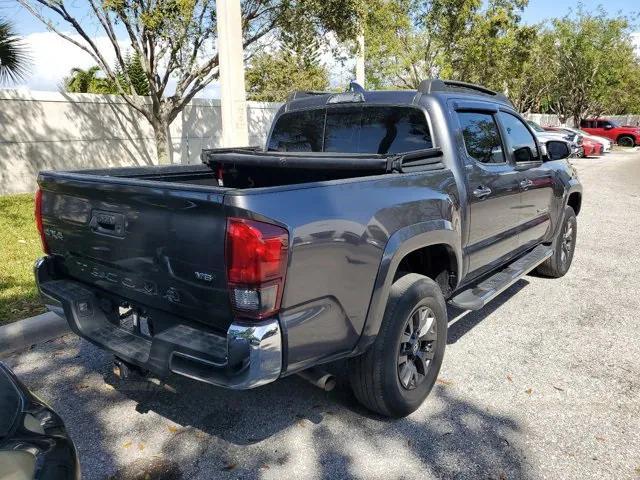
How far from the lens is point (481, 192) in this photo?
3820 mm

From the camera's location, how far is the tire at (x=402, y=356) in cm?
289

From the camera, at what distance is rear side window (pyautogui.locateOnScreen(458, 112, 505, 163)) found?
3.90 metres

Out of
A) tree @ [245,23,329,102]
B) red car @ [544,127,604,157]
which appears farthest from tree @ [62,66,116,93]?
red car @ [544,127,604,157]

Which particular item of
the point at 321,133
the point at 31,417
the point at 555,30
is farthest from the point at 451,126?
the point at 555,30

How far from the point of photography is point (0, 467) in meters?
1.50

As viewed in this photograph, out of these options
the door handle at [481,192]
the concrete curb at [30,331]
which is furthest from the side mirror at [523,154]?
the concrete curb at [30,331]

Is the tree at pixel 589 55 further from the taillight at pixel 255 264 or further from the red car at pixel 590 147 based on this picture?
the taillight at pixel 255 264

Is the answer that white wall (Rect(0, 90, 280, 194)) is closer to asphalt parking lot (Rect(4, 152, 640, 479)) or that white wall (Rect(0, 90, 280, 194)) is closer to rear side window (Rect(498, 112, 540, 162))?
asphalt parking lot (Rect(4, 152, 640, 479))

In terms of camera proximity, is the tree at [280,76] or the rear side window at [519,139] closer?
the rear side window at [519,139]

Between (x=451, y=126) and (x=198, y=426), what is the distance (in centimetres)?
257

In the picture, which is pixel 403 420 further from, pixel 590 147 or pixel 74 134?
pixel 590 147

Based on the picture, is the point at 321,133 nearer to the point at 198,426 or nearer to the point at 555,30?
the point at 198,426

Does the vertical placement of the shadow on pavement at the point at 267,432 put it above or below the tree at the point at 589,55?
below

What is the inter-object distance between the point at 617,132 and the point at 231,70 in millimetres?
36001
